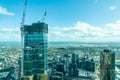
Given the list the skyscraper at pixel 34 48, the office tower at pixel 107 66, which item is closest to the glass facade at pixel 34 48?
the skyscraper at pixel 34 48

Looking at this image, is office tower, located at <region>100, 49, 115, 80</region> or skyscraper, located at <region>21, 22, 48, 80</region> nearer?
office tower, located at <region>100, 49, 115, 80</region>

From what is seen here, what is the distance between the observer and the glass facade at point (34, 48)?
1930cm

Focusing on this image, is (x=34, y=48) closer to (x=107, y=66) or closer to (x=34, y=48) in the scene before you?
(x=34, y=48)

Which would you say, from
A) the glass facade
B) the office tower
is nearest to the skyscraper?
the glass facade

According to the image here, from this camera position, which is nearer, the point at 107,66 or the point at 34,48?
the point at 107,66

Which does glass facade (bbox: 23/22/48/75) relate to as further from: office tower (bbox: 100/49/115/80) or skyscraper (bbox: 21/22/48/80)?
office tower (bbox: 100/49/115/80)

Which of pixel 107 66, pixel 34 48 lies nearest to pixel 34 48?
pixel 34 48

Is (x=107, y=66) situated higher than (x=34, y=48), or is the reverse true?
(x=34, y=48)

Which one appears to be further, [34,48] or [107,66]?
[34,48]

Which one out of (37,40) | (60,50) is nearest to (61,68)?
(37,40)

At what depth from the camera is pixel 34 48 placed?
63.8 ft

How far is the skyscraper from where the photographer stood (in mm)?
19297

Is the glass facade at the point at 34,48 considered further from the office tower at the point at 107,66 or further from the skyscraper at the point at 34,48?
the office tower at the point at 107,66

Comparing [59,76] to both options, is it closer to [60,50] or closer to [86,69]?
[86,69]
